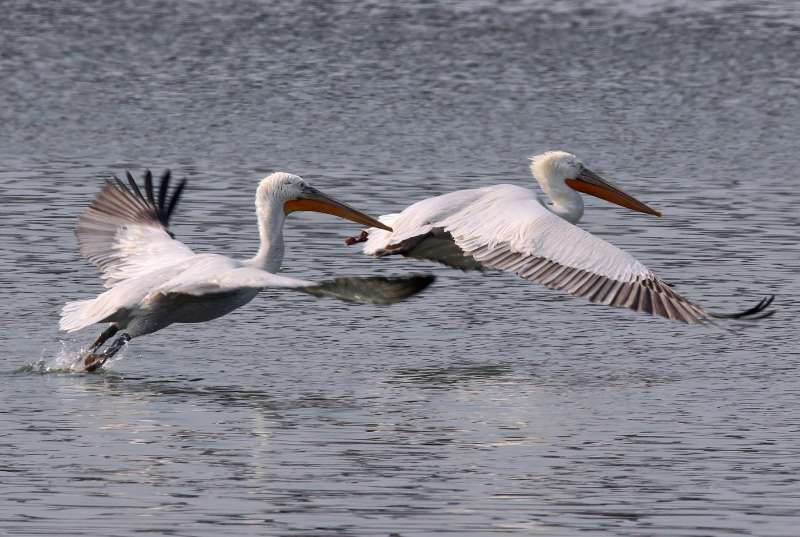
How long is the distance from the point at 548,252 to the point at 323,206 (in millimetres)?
1149

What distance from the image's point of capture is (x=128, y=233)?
1072 cm

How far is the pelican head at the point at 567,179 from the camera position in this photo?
11.6m

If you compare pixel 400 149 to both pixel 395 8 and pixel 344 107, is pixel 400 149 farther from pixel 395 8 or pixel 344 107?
pixel 395 8

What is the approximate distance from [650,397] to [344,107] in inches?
418

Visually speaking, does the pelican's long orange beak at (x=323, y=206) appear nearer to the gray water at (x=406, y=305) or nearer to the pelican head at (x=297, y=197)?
the pelican head at (x=297, y=197)

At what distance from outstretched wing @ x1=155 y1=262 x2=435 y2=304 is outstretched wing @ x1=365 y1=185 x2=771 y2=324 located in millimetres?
1541

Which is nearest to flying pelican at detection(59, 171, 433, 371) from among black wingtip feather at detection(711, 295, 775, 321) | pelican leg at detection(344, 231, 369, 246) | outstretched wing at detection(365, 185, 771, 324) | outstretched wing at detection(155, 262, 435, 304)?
outstretched wing at detection(155, 262, 435, 304)

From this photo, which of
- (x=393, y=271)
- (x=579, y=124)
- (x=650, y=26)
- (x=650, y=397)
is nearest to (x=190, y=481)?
(x=650, y=397)

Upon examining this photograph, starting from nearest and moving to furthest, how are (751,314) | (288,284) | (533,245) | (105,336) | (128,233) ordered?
(288,284) < (751,314) < (105,336) < (533,245) < (128,233)

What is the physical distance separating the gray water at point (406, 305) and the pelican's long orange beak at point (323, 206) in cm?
62

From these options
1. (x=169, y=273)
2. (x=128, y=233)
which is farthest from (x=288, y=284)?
(x=128, y=233)

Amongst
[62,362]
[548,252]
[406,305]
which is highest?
[548,252]

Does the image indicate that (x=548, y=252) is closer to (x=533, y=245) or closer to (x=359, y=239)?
(x=533, y=245)

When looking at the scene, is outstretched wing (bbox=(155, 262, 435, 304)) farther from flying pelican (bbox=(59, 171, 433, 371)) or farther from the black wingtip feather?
the black wingtip feather
